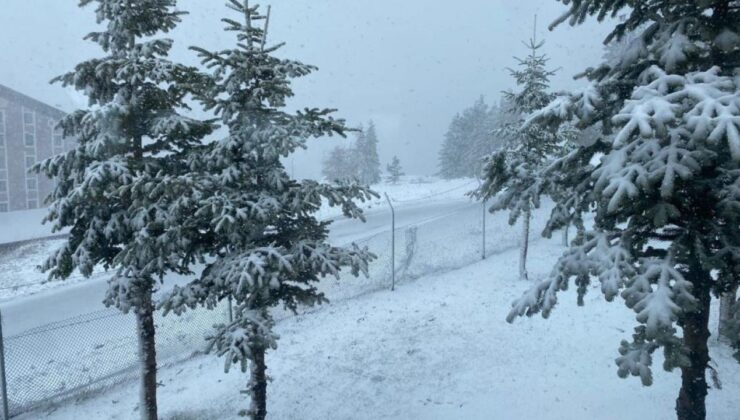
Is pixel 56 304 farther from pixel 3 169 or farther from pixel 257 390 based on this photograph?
pixel 3 169

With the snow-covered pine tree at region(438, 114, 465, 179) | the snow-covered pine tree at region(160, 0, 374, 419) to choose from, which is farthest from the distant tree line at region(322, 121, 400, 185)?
the snow-covered pine tree at region(160, 0, 374, 419)

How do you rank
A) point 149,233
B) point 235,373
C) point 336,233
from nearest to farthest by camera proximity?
point 149,233, point 235,373, point 336,233

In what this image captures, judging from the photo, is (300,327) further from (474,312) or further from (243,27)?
(243,27)

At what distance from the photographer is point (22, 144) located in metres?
34.0

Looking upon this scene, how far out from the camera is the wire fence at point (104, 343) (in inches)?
376

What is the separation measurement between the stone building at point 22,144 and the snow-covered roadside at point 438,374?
30.6 meters

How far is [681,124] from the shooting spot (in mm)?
4344

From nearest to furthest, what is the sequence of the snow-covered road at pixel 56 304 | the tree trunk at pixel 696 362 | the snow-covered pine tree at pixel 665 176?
the snow-covered pine tree at pixel 665 176, the tree trunk at pixel 696 362, the snow-covered road at pixel 56 304

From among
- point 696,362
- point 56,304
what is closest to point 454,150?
point 56,304

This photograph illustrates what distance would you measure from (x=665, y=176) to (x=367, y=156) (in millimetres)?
60568

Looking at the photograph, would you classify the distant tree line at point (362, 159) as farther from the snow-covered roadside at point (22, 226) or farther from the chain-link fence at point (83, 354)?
the chain-link fence at point (83, 354)

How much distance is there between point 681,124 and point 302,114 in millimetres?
4370

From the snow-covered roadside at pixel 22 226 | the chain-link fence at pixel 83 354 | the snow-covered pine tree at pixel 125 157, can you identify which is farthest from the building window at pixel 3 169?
the snow-covered pine tree at pixel 125 157

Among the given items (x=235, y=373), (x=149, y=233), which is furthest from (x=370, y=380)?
(x=149, y=233)
